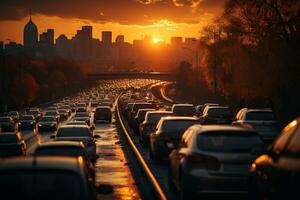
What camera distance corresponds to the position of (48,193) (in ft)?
26.7

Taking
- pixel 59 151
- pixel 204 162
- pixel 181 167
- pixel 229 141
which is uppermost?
pixel 229 141

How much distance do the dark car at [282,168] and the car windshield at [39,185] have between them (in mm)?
2535

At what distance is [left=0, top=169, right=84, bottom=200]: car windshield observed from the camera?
318 inches

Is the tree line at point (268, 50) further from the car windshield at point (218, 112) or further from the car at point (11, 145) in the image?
the car at point (11, 145)

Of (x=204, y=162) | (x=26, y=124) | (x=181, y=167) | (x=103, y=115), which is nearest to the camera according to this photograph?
(x=204, y=162)

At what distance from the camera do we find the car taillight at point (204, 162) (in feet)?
43.3

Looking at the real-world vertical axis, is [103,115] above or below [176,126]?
below

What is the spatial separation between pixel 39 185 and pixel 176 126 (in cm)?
1564

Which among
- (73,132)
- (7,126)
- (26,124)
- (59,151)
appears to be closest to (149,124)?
(73,132)

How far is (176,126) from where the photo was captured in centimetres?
2364

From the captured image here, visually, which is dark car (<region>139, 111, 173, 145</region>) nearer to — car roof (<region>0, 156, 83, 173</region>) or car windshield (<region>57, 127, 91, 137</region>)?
car windshield (<region>57, 127, 91, 137</region>)

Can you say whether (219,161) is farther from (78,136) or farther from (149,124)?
(149,124)

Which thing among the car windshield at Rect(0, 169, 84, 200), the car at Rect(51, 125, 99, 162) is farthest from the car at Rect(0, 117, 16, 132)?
the car windshield at Rect(0, 169, 84, 200)

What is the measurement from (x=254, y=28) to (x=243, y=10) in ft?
9.04
